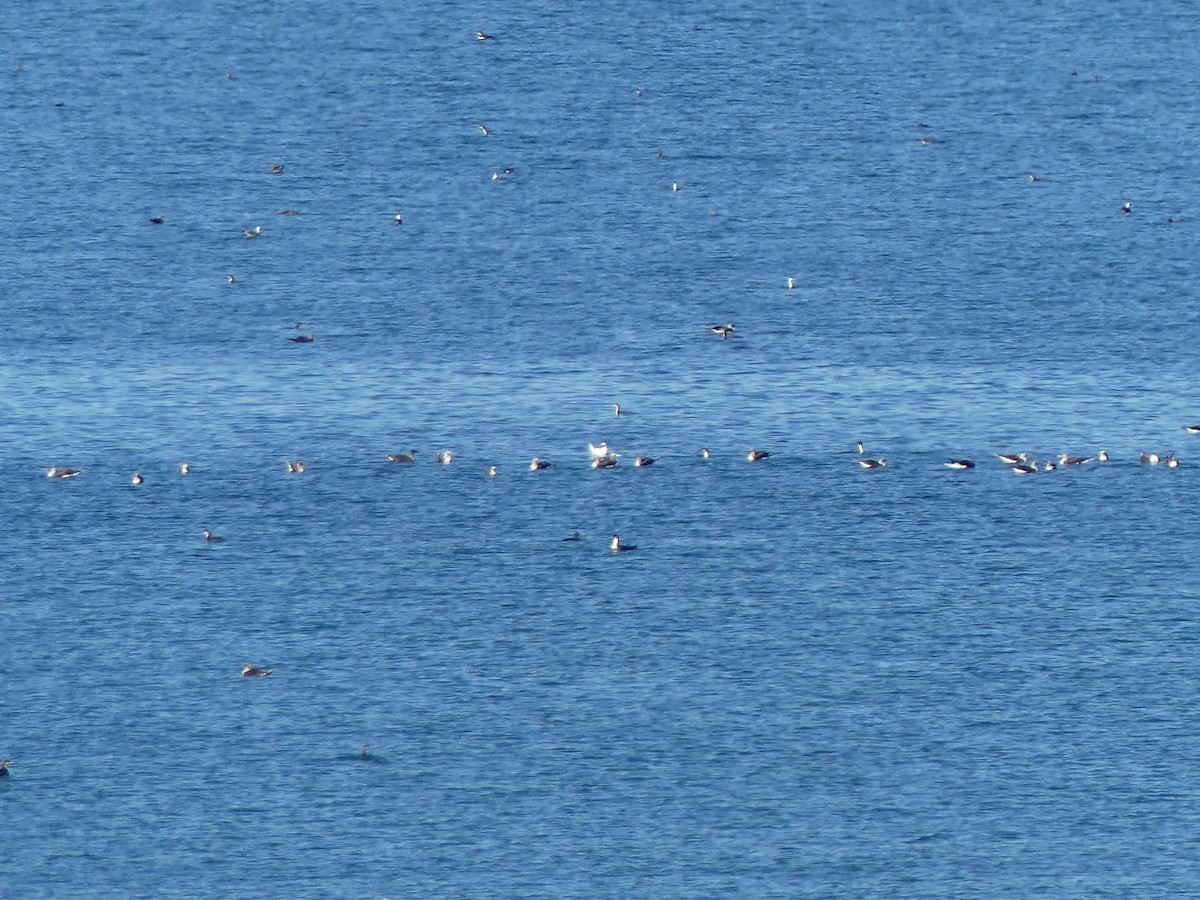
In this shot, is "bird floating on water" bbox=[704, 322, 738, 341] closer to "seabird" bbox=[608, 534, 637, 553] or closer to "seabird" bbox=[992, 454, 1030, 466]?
"seabird" bbox=[992, 454, 1030, 466]

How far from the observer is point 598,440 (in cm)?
8488

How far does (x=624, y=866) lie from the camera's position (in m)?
57.0

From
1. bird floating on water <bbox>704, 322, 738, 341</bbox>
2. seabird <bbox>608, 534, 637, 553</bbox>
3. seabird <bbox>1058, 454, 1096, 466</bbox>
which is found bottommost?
seabird <bbox>608, 534, 637, 553</bbox>

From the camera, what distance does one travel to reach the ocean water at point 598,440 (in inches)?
2340

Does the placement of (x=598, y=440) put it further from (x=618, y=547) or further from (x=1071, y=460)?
Result: (x=1071, y=460)

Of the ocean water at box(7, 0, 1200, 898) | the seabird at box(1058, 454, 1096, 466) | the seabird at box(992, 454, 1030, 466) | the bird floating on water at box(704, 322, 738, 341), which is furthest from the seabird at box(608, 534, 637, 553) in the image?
the bird floating on water at box(704, 322, 738, 341)

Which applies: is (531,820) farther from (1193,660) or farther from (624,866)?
(1193,660)

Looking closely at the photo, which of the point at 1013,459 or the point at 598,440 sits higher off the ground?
the point at 1013,459

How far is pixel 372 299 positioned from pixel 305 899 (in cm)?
4715

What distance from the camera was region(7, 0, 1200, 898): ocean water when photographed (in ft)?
195

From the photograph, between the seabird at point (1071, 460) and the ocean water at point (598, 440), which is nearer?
the ocean water at point (598, 440)

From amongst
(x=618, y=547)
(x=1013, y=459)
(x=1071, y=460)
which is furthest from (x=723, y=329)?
(x=618, y=547)

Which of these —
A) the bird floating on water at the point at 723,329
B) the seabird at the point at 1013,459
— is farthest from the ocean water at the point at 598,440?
the bird floating on water at the point at 723,329

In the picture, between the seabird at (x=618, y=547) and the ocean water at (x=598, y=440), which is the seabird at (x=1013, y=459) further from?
the seabird at (x=618, y=547)
